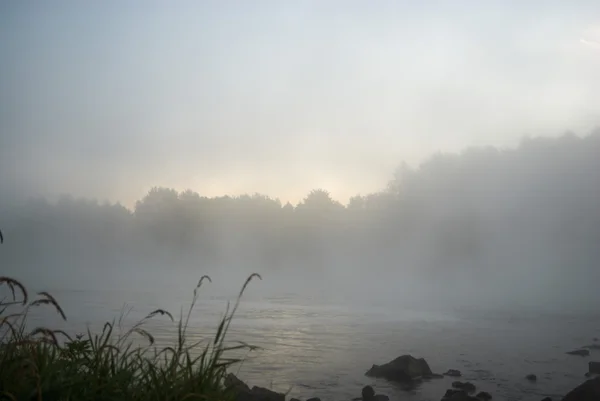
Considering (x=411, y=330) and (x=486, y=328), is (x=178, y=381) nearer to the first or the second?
(x=411, y=330)

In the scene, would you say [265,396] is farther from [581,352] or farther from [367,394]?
[581,352]

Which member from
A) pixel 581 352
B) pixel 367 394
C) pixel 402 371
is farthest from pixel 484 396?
pixel 581 352

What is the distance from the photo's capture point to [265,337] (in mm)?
62000

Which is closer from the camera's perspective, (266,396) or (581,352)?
(266,396)

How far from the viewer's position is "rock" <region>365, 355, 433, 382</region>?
31.9 meters

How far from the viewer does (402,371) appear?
32.0 m

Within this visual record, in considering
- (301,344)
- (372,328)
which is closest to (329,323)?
(372,328)

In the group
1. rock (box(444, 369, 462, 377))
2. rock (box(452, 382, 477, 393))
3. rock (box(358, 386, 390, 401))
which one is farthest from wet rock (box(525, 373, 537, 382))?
rock (box(358, 386, 390, 401))

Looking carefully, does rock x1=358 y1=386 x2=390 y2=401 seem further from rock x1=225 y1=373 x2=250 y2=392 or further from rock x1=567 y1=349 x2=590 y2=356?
rock x1=567 y1=349 x2=590 y2=356

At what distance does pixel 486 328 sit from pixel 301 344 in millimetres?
34449

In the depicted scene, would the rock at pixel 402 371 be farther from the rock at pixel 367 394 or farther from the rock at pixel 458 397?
the rock at pixel 458 397

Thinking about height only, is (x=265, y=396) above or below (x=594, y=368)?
above

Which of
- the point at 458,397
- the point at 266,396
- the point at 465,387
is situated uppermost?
the point at 266,396

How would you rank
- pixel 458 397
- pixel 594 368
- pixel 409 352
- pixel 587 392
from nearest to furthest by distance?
pixel 587 392 < pixel 458 397 < pixel 594 368 < pixel 409 352
